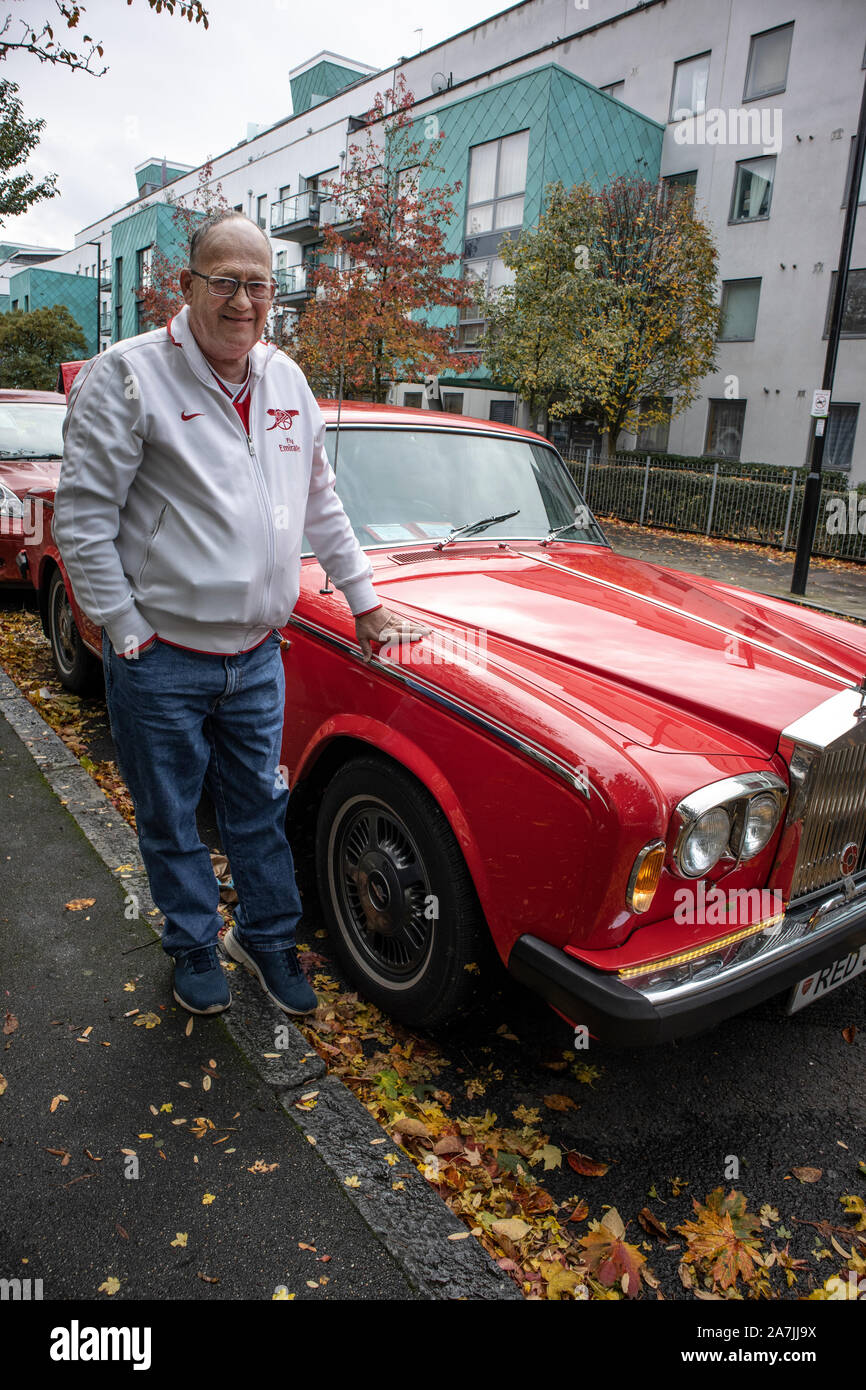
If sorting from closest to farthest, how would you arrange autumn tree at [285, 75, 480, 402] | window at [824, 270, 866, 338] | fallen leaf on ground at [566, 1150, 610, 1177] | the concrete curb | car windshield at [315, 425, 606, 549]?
1. the concrete curb
2. fallen leaf on ground at [566, 1150, 610, 1177]
3. car windshield at [315, 425, 606, 549]
4. autumn tree at [285, 75, 480, 402]
5. window at [824, 270, 866, 338]

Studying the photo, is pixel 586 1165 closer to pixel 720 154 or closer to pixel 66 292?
pixel 720 154

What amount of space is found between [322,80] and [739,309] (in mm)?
24195

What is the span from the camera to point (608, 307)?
63.2 ft

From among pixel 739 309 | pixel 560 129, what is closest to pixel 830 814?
pixel 739 309

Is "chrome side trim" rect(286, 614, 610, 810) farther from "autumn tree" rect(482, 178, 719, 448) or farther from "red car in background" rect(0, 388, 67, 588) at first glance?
"autumn tree" rect(482, 178, 719, 448)

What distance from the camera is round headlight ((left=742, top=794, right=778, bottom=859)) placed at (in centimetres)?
221

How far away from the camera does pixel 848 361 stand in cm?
2006

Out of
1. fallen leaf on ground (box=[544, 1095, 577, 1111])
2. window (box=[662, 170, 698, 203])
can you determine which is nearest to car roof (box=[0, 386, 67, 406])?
fallen leaf on ground (box=[544, 1095, 577, 1111])

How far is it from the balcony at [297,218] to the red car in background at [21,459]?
27.4 meters

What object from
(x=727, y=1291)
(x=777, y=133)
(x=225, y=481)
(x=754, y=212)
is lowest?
(x=727, y=1291)

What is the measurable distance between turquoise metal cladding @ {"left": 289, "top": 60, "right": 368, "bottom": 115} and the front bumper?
4166 cm
